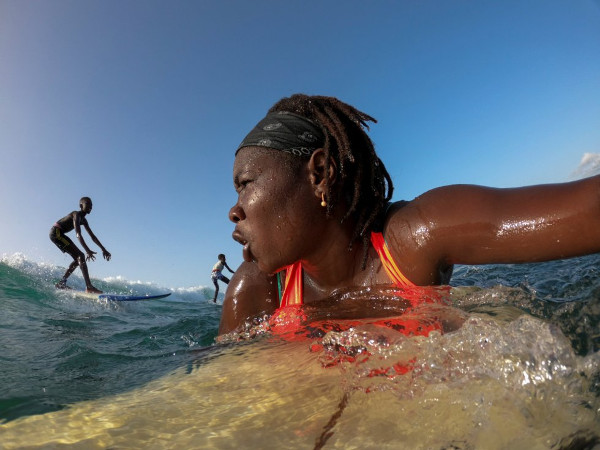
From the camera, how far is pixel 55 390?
147 cm

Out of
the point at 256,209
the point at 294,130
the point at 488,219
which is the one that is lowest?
the point at 488,219

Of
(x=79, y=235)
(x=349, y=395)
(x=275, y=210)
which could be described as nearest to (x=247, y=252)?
(x=275, y=210)

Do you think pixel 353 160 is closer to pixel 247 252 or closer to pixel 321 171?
pixel 321 171

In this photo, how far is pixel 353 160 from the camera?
2.03 m

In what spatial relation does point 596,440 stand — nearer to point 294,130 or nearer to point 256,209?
point 256,209

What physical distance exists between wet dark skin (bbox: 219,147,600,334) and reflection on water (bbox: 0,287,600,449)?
1.24ft

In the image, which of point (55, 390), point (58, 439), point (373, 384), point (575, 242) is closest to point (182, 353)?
point (55, 390)

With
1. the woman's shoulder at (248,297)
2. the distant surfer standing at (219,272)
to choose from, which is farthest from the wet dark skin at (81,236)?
the woman's shoulder at (248,297)

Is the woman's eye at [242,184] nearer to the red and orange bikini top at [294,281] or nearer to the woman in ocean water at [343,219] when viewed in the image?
the woman in ocean water at [343,219]

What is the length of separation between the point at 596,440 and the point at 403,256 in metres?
1.03

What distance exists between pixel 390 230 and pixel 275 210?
608mm

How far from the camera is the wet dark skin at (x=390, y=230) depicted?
1425 mm

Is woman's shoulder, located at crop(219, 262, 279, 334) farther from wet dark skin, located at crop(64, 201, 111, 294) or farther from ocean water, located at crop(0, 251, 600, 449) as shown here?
wet dark skin, located at crop(64, 201, 111, 294)

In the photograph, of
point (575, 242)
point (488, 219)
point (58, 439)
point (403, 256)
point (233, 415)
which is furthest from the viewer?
point (403, 256)
